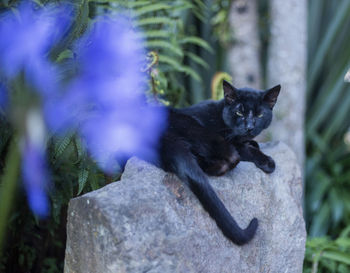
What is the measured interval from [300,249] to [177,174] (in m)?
0.66

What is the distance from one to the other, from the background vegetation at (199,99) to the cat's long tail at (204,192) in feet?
1.15

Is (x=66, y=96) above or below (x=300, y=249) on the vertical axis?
above

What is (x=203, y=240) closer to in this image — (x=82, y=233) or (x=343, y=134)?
(x=82, y=233)

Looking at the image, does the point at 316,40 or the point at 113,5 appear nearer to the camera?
the point at 113,5

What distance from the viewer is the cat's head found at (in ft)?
5.20

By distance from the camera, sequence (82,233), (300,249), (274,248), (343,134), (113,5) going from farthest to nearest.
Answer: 1. (343,134)
2. (113,5)
3. (300,249)
4. (274,248)
5. (82,233)

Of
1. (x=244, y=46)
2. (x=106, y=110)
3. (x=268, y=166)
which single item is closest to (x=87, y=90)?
(x=106, y=110)

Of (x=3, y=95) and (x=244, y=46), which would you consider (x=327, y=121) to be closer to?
(x=244, y=46)

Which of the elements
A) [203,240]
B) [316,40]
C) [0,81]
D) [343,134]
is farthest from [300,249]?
[316,40]

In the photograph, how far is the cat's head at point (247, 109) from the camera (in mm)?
1585

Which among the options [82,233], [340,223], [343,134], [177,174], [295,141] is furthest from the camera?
[343,134]

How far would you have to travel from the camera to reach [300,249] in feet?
5.49

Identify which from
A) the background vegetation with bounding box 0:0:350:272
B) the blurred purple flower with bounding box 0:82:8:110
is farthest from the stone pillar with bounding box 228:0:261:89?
the blurred purple flower with bounding box 0:82:8:110

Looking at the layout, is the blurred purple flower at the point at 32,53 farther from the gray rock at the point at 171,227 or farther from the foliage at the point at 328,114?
the foliage at the point at 328,114
